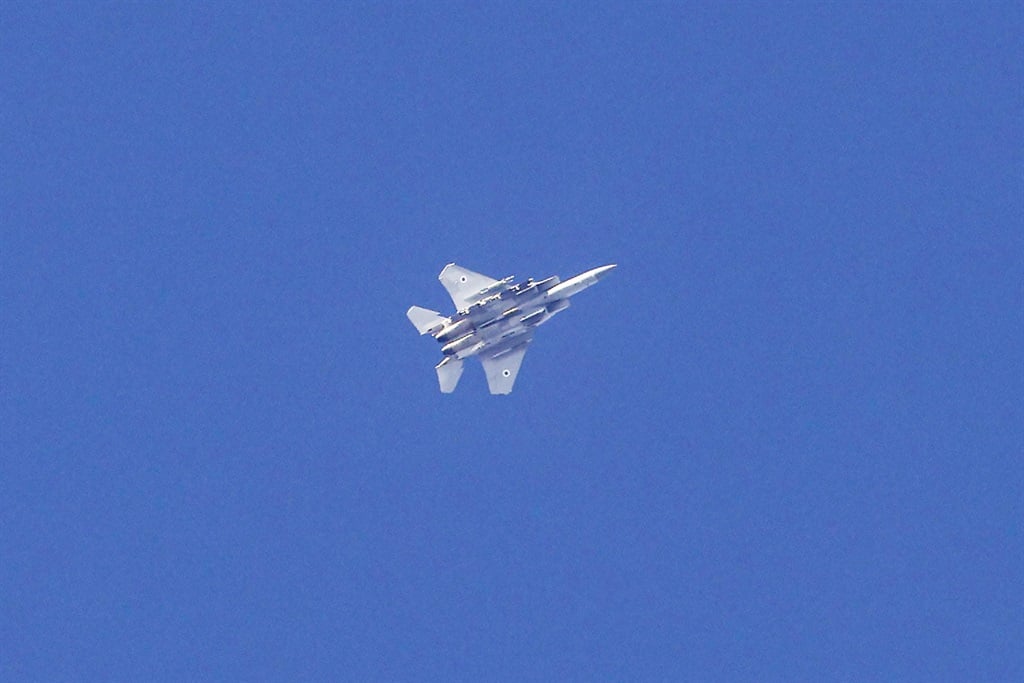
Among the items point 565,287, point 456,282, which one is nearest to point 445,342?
point 456,282

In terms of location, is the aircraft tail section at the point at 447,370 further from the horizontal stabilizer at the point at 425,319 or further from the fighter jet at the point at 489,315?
the horizontal stabilizer at the point at 425,319

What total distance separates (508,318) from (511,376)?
4.17m

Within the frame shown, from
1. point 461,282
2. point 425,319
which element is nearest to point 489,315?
point 461,282

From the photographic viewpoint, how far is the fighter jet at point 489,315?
64500 millimetres

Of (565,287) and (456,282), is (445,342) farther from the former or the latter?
(565,287)

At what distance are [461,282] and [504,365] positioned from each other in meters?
6.36

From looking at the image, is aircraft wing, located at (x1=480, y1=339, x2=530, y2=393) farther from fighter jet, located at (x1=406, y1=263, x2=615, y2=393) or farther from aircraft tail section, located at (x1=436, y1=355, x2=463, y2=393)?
aircraft tail section, located at (x1=436, y1=355, x2=463, y2=393)

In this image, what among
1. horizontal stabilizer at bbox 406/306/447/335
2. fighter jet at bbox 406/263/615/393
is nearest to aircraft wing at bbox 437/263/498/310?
fighter jet at bbox 406/263/615/393

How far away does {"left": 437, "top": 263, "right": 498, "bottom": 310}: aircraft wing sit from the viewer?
65.1 m

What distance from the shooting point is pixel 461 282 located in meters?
65.2

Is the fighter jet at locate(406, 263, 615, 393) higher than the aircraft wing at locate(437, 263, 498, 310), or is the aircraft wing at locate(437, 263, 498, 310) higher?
the aircraft wing at locate(437, 263, 498, 310)

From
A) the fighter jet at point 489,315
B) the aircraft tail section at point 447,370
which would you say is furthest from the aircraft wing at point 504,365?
the aircraft tail section at point 447,370

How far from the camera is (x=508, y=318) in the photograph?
64750 millimetres

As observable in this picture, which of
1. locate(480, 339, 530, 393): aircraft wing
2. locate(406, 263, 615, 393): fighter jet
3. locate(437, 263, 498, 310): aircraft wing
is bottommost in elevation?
locate(480, 339, 530, 393): aircraft wing
